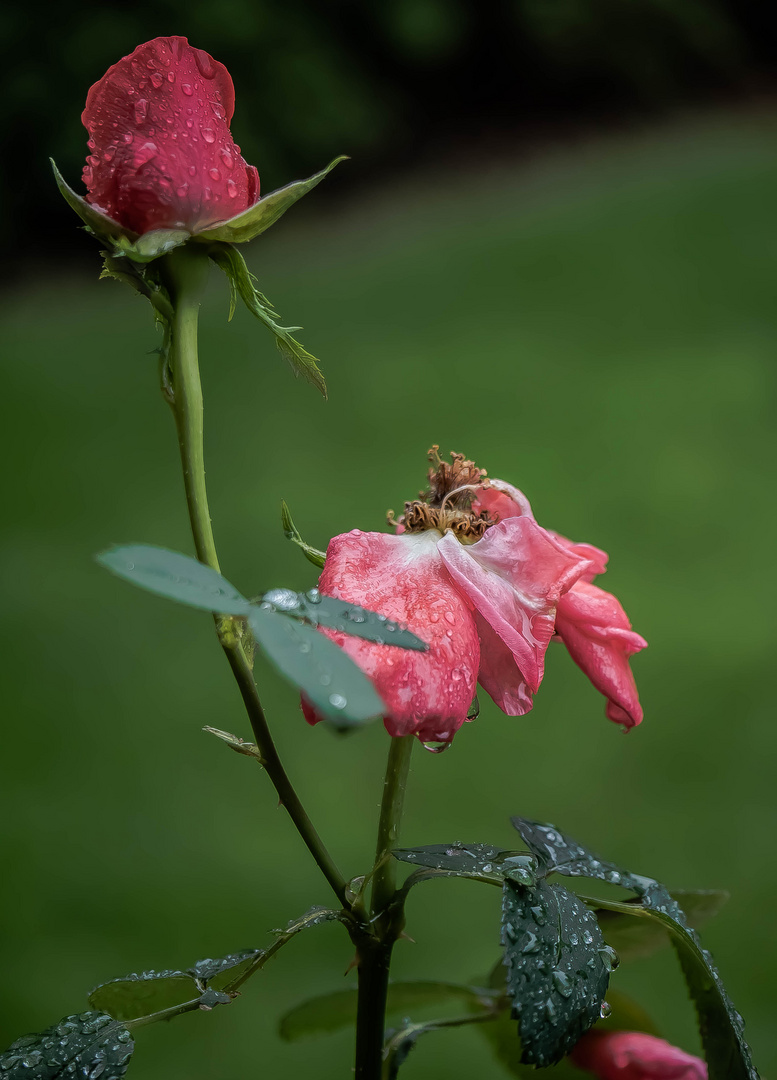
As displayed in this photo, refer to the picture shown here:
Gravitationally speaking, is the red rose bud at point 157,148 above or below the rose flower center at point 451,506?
above

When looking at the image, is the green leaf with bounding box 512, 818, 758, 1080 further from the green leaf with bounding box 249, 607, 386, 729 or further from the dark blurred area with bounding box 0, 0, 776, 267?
the dark blurred area with bounding box 0, 0, 776, 267

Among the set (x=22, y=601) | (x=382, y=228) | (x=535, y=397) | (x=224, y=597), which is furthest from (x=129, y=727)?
(x=382, y=228)

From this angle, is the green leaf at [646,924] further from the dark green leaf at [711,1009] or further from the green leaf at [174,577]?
the green leaf at [174,577]

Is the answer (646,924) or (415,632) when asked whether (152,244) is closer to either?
(415,632)

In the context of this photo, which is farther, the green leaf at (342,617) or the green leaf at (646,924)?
the green leaf at (646,924)

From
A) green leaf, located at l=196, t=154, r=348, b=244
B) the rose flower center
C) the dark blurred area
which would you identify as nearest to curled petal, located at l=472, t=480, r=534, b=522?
the rose flower center

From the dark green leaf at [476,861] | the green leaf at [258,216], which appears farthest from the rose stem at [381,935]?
the green leaf at [258,216]

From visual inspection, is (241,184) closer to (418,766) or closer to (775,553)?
(418,766)
